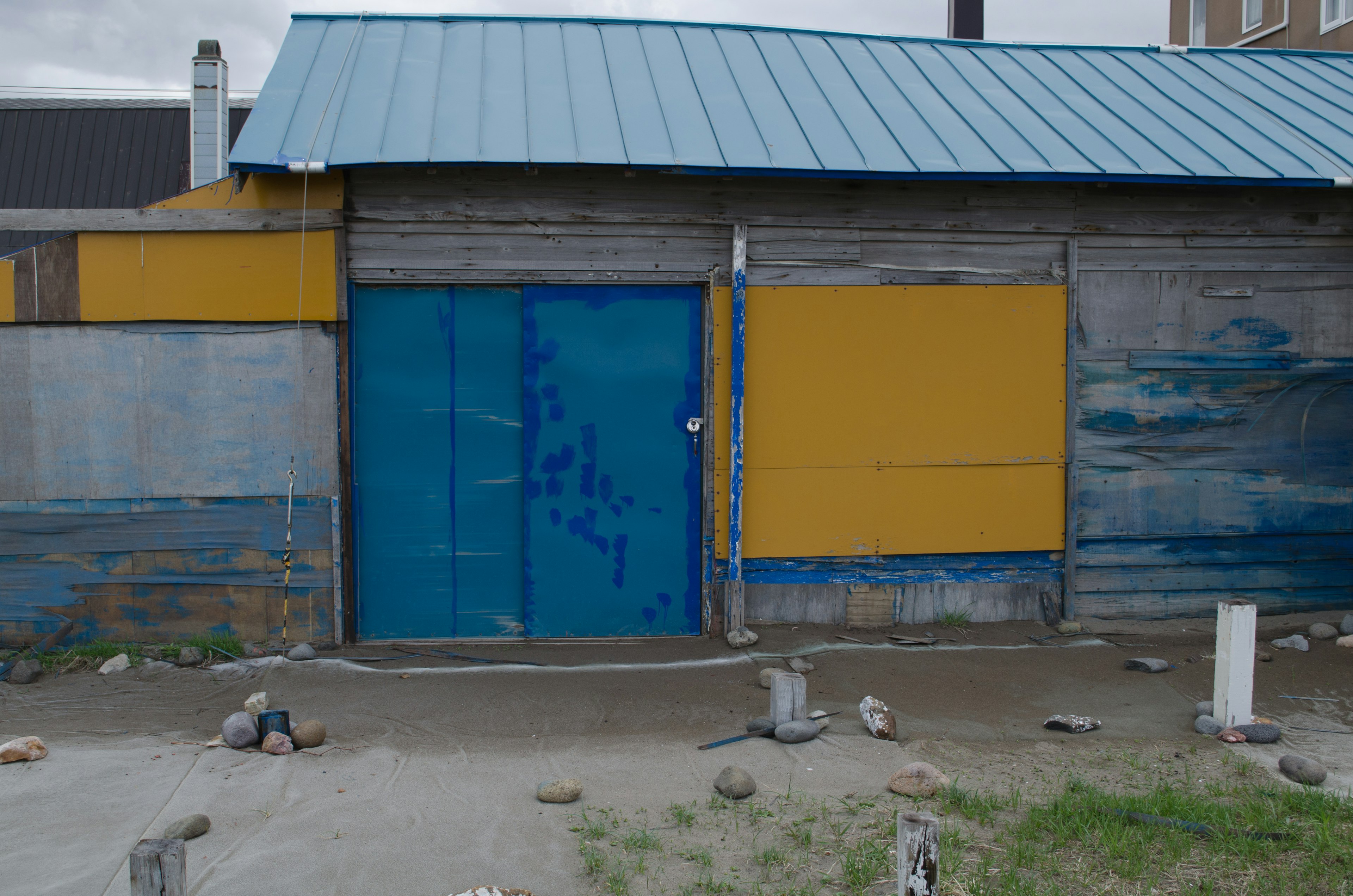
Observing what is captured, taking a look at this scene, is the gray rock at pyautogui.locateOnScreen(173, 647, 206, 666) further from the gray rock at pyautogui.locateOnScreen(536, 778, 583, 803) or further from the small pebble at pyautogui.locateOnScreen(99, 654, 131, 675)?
the gray rock at pyautogui.locateOnScreen(536, 778, 583, 803)

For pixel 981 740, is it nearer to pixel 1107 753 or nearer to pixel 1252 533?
pixel 1107 753

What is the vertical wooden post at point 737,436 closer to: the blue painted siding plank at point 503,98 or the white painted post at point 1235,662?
the blue painted siding plank at point 503,98

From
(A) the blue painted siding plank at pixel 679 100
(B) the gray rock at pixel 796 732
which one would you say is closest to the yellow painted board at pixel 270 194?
Result: (A) the blue painted siding plank at pixel 679 100

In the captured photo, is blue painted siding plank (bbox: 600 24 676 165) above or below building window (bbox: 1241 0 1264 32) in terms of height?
below

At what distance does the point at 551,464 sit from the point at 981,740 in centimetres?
300

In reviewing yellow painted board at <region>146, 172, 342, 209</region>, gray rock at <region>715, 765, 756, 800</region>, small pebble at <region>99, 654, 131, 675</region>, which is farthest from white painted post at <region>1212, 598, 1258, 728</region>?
small pebble at <region>99, 654, 131, 675</region>

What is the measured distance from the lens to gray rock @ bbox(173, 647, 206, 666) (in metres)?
5.25

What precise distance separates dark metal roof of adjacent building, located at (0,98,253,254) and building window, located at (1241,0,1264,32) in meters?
16.5

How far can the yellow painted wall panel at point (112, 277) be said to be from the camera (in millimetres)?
5406

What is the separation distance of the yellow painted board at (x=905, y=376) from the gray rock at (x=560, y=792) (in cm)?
270

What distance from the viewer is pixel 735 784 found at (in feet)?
11.8

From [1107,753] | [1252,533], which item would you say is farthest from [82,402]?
[1252,533]

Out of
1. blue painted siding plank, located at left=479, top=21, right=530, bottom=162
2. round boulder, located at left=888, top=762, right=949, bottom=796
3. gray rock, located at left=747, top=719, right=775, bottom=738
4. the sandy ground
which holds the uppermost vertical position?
blue painted siding plank, located at left=479, top=21, right=530, bottom=162

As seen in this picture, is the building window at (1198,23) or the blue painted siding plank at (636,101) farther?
the building window at (1198,23)
